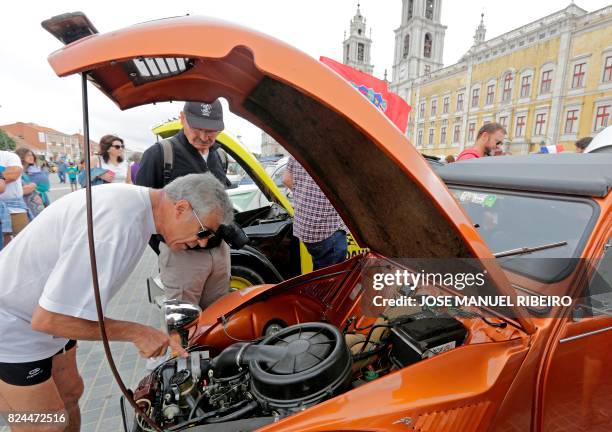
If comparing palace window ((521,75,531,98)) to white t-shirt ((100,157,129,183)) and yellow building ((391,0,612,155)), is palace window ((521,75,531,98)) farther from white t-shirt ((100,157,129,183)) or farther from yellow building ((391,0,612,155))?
white t-shirt ((100,157,129,183))

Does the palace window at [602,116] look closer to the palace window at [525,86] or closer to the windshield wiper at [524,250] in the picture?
the palace window at [525,86]

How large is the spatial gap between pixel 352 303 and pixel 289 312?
43 cm

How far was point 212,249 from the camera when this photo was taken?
2812 millimetres

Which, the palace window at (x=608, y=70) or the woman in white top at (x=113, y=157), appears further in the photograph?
the palace window at (x=608, y=70)

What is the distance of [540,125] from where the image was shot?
105 feet

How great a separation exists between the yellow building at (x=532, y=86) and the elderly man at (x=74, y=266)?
115 feet

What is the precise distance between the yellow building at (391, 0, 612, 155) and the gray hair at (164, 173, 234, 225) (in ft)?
114

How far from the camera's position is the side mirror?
74.1 inches

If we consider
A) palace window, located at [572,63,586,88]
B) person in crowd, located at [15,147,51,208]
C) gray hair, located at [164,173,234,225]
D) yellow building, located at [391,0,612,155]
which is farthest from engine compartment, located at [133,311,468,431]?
palace window, located at [572,63,586,88]

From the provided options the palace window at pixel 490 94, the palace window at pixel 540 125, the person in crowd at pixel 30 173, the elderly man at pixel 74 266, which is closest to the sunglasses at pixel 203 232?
the elderly man at pixel 74 266

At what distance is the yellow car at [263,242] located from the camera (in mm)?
3832

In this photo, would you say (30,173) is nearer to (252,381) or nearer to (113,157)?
(113,157)

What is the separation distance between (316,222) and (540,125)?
3711 cm

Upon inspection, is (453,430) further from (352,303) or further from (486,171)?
(486,171)
